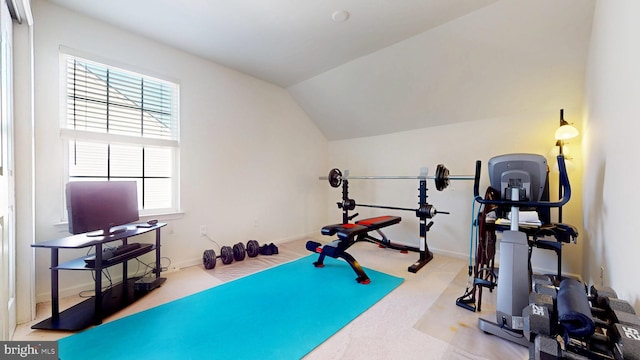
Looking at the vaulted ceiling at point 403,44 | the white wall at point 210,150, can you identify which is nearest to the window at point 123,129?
the white wall at point 210,150

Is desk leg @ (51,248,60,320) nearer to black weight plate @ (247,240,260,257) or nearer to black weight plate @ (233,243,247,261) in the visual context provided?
black weight plate @ (233,243,247,261)

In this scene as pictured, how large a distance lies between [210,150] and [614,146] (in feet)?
14.0

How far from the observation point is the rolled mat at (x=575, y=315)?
1091 mm

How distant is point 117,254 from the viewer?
2.34 m

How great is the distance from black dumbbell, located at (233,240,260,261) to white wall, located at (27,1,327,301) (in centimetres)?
28

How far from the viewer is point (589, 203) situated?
8.39ft

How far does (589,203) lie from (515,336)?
5.91ft

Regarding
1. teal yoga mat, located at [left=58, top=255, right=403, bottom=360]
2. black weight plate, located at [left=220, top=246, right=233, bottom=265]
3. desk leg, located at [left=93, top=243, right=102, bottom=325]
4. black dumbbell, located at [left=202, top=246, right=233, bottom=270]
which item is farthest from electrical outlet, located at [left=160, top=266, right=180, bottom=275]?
desk leg, located at [left=93, top=243, right=102, bottom=325]

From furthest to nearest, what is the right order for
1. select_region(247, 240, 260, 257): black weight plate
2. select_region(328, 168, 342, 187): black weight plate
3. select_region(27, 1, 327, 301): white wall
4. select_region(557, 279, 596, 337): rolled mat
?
select_region(328, 168, 342, 187): black weight plate < select_region(247, 240, 260, 257): black weight plate < select_region(27, 1, 327, 301): white wall < select_region(557, 279, 596, 337): rolled mat

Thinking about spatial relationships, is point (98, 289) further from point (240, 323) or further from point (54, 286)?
point (240, 323)

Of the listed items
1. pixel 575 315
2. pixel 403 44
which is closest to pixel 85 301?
pixel 575 315

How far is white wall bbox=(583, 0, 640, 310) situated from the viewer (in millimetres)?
1392

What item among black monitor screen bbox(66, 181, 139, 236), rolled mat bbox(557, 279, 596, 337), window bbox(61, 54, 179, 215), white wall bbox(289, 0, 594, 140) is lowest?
rolled mat bbox(557, 279, 596, 337)

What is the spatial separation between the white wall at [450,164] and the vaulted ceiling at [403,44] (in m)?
0.22
